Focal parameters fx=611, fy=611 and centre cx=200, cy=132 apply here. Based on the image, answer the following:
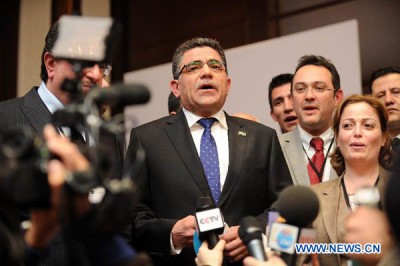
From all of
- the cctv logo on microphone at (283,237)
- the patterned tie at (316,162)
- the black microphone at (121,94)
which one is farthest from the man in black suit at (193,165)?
the black microphone at (121,94)

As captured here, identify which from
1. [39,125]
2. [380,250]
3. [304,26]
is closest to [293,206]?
[380,250]

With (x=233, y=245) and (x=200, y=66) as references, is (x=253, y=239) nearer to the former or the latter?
(x=233, y=245)

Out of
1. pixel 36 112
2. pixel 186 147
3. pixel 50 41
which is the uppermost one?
pixel 50 41

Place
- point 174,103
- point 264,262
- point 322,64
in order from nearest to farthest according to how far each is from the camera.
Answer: point 264,262 → point 322,64 → point 174,103

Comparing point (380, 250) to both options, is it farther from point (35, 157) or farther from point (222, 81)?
point (222, 81)

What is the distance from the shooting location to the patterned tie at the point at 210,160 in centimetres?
269

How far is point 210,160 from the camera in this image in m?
2.74

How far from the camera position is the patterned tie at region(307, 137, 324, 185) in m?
3.18

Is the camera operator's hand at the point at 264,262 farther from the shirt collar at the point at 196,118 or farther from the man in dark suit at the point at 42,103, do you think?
the shirt collar at the point at 196,118

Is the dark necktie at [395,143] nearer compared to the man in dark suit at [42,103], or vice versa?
the man in dark suit at [42,103]

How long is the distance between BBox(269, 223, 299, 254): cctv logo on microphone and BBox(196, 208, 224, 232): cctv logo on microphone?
38 centimetres

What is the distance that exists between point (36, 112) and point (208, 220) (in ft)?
2.63

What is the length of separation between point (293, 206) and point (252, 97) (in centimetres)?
286

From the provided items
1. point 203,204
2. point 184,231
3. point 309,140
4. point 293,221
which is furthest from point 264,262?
point 309,140
